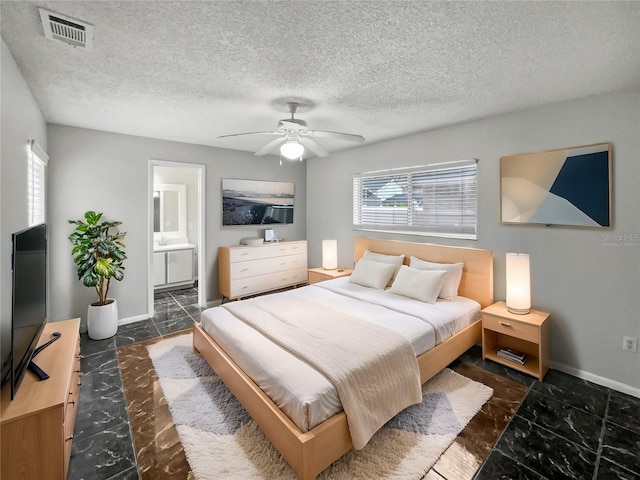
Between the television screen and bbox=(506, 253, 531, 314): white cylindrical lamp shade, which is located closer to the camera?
bbox=(506, 253, 531, 314): white cylindrical lamp shade

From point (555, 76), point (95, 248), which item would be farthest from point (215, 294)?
point (555, 76)

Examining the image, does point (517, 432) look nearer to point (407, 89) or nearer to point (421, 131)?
point (407, 89)

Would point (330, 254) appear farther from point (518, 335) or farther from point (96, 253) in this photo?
point (96, 253)

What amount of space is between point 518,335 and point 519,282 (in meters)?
0.49

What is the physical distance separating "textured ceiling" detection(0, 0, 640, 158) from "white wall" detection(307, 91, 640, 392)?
21 cm

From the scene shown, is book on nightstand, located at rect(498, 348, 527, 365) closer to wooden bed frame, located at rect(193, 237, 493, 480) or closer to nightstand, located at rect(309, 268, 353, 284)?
wooden bed frame, located at rect(193, 237, 493, 480)

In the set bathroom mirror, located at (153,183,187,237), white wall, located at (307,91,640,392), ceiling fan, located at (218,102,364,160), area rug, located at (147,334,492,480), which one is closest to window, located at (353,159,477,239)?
white wall, located at (307,91,640,392)

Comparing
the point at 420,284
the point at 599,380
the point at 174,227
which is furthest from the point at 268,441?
the point at 174,227

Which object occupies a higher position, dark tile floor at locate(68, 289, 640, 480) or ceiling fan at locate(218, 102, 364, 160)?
ceiling fan at locate(218, 102, 364, 160)

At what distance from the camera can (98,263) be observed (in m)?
3.33

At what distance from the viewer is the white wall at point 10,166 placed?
1733mm

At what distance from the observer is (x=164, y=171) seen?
5.88 meters

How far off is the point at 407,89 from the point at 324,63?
2.74 ft

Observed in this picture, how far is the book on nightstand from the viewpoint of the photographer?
2.82m
